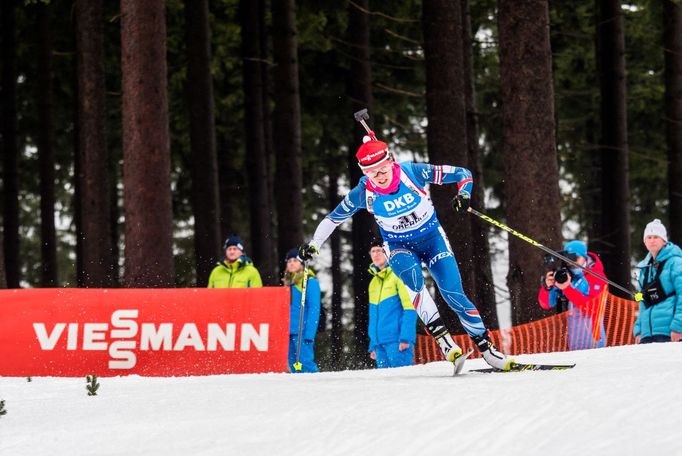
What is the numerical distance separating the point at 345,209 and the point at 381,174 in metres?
0.66

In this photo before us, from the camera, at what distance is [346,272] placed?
3397 cm

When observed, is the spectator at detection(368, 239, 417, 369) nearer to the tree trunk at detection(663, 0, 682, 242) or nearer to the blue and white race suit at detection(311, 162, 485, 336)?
the blue and white race suit at detection(311, 162, 485, 336)

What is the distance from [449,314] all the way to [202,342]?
5076mm

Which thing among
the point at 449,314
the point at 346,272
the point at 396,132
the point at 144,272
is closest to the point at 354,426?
the point at 144,272

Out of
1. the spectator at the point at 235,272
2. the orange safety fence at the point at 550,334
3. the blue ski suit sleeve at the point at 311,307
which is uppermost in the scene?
the spectator at the point at 235,272

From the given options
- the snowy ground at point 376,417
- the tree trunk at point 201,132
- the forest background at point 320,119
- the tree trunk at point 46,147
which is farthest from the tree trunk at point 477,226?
the snowy ground at point 376,417

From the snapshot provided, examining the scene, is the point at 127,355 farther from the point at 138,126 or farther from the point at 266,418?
the point at 266,418

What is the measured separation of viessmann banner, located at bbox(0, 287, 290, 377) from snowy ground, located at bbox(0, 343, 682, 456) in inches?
90.5

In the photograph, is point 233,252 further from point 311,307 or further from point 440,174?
point 440,174

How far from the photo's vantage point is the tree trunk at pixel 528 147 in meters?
12.1

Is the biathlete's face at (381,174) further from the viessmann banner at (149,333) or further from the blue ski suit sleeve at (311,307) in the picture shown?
the blue ski suit sleeve at (311,307)

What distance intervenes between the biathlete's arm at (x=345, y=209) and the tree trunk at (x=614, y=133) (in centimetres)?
1116

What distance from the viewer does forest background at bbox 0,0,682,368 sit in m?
12.7

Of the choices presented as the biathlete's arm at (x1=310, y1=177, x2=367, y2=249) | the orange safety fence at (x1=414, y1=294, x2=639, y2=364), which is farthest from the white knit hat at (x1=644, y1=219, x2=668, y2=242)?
the biathlete's arm at (x1=310, y1=177, x2=367, y2=249)
